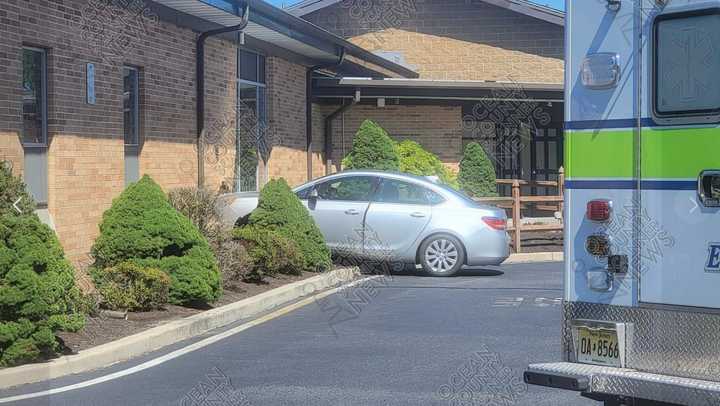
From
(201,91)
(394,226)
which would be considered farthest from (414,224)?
(201,91)

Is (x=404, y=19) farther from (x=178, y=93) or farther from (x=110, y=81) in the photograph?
(x=110, y=81)

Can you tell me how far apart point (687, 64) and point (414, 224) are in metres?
10.2

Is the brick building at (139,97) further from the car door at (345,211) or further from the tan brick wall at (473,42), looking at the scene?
the tan brick wall at (473,42)

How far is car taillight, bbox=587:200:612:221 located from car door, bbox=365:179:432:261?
9737 mm

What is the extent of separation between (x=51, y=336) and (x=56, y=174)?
4.97 meters

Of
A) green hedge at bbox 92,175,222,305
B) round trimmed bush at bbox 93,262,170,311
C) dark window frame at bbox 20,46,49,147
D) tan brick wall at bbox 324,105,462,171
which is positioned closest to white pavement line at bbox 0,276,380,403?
green hedge at bbox 92,175,222,305

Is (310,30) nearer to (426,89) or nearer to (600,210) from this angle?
(426,89)

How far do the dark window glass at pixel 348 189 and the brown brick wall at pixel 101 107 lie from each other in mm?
2378

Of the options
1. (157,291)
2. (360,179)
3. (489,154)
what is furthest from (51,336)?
(489,154)

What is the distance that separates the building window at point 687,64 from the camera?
17.9ft

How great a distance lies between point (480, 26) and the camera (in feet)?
101

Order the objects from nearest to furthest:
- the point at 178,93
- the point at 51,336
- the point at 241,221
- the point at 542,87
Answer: the point at 51,336 < the point at 241,221 < the point at 178,93 < the point at 542,87

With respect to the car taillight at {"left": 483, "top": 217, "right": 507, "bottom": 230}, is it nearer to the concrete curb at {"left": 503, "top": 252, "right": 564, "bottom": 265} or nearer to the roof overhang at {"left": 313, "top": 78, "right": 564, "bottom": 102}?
the concrete curb at {"left": 503, "top": 252, "right": 564, "bottom": 265}

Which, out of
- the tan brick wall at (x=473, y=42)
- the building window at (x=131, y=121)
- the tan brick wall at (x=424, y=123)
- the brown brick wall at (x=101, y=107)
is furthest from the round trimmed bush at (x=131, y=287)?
the tan brick wall at (x=473, y=42)
